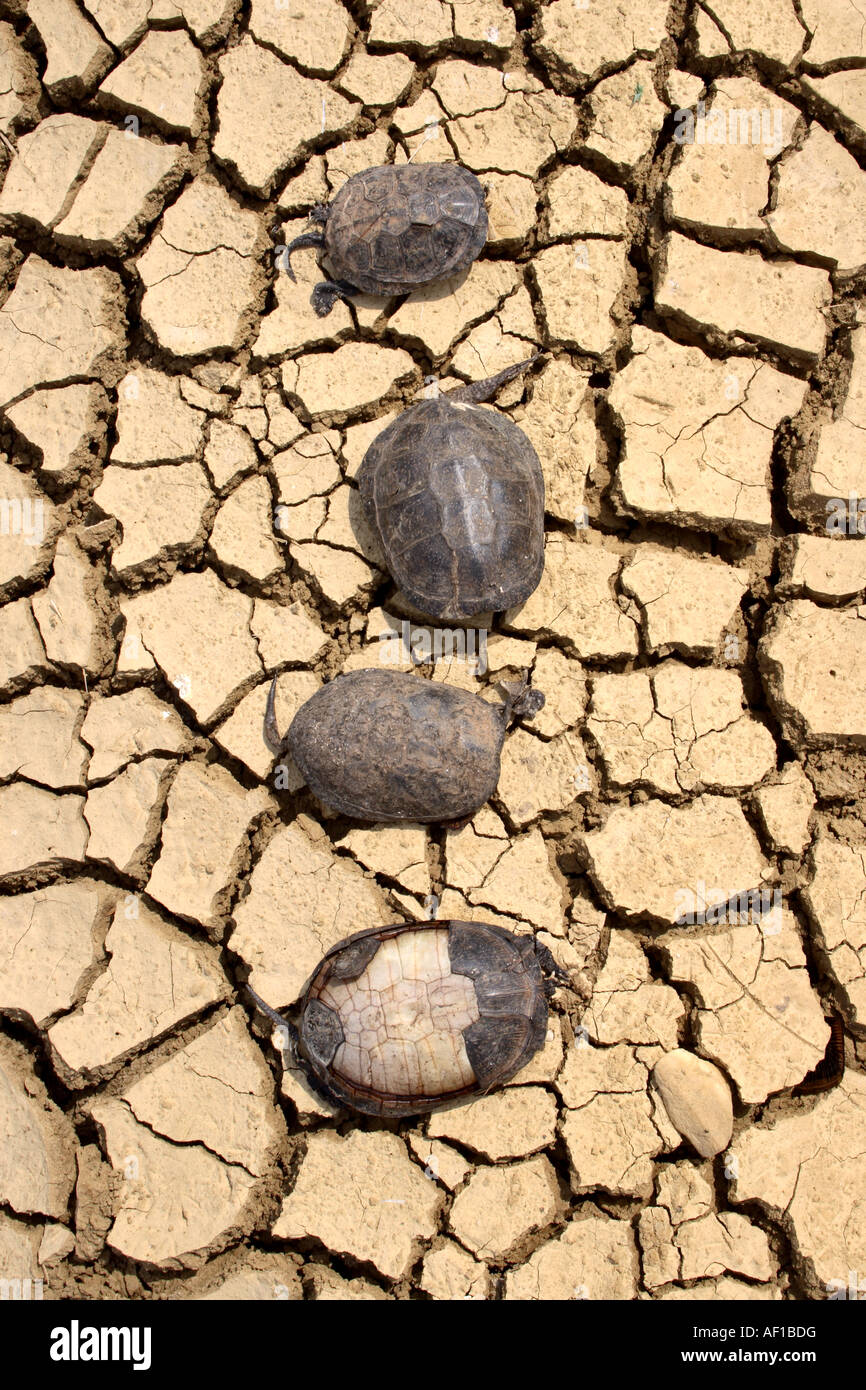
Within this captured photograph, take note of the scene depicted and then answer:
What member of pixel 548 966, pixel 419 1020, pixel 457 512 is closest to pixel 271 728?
pixel 457 512

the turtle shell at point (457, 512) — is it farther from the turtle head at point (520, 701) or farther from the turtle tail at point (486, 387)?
the turtle head at point (520, 701)

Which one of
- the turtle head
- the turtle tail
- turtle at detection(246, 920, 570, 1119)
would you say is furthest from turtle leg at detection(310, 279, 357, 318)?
turtle at detection(246, 920, 570, 1119)

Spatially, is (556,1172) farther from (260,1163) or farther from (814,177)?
(814,177)

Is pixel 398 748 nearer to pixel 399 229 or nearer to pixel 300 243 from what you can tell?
pixel 399 229

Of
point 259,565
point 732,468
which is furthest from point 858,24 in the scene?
point 259,565

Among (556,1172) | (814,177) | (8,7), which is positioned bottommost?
(556,1172)

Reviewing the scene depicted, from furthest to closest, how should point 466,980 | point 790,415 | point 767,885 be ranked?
1. point 790,415
2. point 767,885
3. point 466,980
